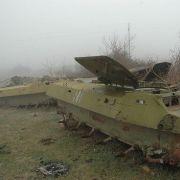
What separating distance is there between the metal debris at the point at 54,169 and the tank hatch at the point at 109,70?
1.63 m

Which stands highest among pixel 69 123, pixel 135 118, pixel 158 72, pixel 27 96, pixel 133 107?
pixel 158 72

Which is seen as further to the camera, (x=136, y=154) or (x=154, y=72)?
(x=154, y=72)

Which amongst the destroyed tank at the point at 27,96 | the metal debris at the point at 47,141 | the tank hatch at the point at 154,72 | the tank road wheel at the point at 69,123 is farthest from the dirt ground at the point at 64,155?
the destroyed tank at the point at 27,96

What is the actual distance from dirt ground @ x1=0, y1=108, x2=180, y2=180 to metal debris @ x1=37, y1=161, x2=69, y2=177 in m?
0.08

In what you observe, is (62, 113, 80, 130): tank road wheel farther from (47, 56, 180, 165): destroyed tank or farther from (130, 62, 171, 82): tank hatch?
(130, 62, 171, 82): tank hatch

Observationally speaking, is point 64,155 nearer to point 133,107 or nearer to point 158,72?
point 133,107

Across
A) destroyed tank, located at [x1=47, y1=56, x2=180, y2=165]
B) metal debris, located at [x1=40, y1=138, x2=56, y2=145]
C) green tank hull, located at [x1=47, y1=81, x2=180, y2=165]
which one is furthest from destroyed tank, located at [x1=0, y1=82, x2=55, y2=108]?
green tank hull, located at [x1=47, y1=81, x2=180, y2=165]

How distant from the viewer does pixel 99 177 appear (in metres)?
5.28

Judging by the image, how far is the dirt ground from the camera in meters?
5.34

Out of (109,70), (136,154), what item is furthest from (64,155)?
(109,70)

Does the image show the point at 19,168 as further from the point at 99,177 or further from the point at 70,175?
the point at 99,177

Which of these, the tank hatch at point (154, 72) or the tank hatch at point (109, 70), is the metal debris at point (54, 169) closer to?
the tank hatch at point (109, 70)

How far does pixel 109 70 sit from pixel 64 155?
1.67 m

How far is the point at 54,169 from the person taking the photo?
5621mm
